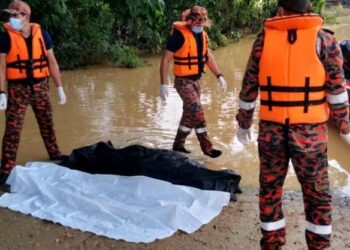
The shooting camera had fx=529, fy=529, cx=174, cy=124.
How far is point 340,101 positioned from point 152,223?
175 cm

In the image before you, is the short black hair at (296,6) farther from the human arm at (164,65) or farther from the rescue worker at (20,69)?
the rescue worker at (20,69)

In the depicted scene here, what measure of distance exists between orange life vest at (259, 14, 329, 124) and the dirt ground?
3.84ft

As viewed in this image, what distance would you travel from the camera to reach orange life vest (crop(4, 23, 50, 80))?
196 inches

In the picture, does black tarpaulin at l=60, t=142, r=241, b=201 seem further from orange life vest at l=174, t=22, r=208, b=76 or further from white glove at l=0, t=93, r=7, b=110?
orange life vest at l=174, t=22, r=208, b=76

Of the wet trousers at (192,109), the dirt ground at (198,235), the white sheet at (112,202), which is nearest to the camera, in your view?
the dirt ground at (198,235)

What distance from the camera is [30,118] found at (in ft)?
25.5

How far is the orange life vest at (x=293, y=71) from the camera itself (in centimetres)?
304

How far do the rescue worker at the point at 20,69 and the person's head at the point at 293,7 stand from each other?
2741 mm

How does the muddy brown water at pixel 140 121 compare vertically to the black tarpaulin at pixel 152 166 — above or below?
below

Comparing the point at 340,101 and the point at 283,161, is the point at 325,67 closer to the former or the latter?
the point at 340,101

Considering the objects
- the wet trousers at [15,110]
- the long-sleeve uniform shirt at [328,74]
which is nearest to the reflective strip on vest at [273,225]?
the long-sleeve uniform shirt at [328,74]

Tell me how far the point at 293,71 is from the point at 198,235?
5.11ft

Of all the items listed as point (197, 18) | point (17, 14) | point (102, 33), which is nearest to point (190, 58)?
point (197, 18)

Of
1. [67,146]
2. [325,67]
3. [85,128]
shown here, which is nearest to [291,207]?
[325,67]
